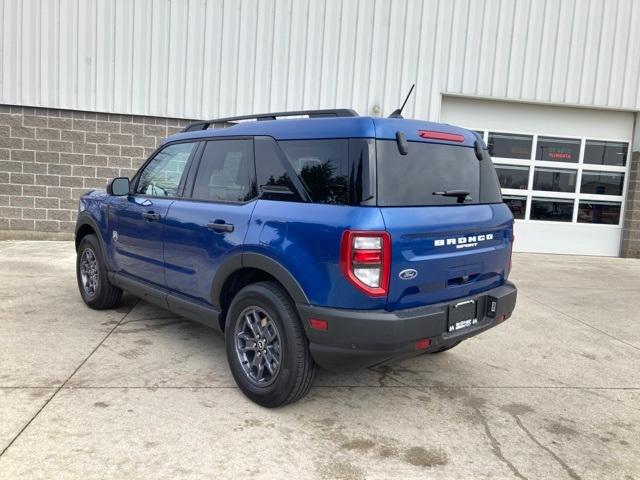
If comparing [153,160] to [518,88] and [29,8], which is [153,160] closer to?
[29,8]

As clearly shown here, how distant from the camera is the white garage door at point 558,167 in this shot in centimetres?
1085

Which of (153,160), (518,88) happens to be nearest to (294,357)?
(153,160)

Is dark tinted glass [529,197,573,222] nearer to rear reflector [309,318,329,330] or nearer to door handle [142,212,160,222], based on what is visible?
door handle [142,212,160,222]

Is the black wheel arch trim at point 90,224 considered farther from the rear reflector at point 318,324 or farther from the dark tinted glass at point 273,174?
the rear reflector at point 318,324

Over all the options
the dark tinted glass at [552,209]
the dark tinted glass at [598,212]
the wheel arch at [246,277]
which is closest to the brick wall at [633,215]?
the dark tinted glass at [598,212]

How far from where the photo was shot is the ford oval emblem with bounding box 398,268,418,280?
2869mm

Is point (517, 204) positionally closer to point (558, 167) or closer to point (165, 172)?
point (558, 167)

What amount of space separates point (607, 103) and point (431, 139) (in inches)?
365

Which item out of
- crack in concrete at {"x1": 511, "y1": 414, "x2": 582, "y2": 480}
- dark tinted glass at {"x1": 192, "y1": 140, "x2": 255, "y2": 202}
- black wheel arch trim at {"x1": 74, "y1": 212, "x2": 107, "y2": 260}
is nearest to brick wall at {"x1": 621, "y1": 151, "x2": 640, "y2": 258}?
crack in concrete at {"x1": 511, "y1": 414, "x2": 582, "y2": 480}

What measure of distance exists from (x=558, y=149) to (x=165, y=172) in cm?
930

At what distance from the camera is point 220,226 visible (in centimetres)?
354

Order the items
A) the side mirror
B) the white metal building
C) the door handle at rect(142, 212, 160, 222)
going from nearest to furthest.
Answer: the door handle at rect(142, 212, 160, 222) < the side mirror < the white metal building

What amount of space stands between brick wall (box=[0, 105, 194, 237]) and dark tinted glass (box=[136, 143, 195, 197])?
565 centimetres

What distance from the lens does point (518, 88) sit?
1042 cm
